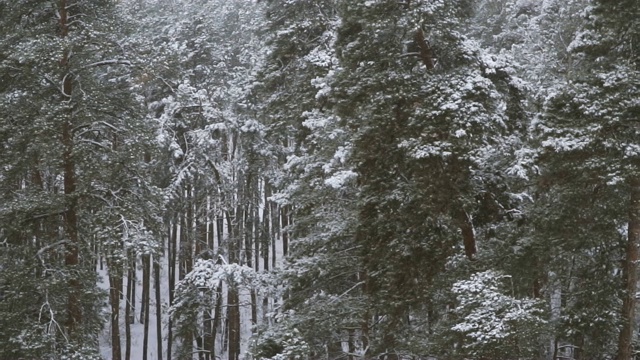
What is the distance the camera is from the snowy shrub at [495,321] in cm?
932

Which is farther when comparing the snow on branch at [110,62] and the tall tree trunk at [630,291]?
the snow on branch at [110,62]

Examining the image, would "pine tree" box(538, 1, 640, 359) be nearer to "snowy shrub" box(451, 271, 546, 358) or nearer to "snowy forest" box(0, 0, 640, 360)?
"snowy forest" box(0, 0, 640, 360)

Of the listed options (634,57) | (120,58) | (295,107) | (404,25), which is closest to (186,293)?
(295,107)

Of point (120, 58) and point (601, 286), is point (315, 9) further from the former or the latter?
point (601, 286)

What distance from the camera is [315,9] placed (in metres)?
16.6

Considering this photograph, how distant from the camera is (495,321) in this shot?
31.0 feet

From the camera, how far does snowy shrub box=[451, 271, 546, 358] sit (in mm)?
9320

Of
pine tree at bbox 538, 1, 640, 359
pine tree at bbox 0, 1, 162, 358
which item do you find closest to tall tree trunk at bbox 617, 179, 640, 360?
pine tree at bbox 538, 1, 640, 359

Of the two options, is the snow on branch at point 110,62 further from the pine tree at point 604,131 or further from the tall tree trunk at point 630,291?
the tall tree trunk at point 630,291

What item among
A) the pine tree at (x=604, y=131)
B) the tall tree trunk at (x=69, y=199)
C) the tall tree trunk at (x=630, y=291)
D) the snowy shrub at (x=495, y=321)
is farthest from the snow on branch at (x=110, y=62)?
the tall tree trunk at (x=630, y=291)

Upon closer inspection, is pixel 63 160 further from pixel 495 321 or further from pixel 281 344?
pixel 495 321

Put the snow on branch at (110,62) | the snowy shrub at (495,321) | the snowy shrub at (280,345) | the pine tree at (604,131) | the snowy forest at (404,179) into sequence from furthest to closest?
the snow on branch at (110,62)
the snowy shrub at (280,345)
the snowy forest at (404,179)
the pine tree at (604,131)
the snowy shrub at (495,321)

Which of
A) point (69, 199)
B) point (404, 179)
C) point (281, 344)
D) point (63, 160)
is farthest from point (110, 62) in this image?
point (281, 344)

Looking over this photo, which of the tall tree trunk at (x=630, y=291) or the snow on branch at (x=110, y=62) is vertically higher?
the snow on branch at (x=110, y=62)
